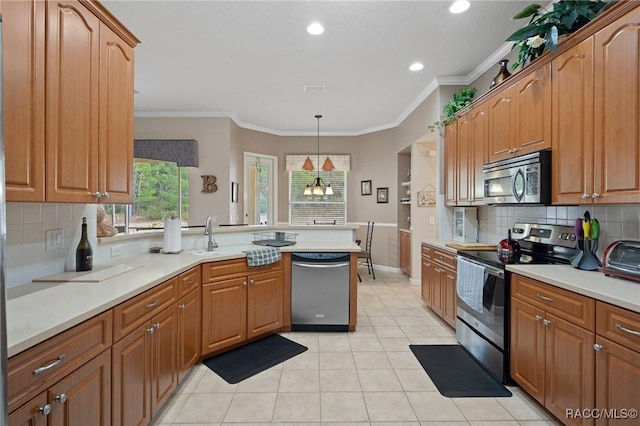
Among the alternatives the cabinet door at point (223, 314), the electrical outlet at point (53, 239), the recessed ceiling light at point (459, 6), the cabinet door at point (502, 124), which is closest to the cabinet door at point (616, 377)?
the cabinet door at point (502, 124)

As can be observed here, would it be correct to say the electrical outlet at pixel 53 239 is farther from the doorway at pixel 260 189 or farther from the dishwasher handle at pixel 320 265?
the doorway at pixel 260 189

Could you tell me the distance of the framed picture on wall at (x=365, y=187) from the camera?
661 centimetres

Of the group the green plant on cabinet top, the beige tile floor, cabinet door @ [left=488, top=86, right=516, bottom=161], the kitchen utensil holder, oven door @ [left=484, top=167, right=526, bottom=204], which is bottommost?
the beige tile floor

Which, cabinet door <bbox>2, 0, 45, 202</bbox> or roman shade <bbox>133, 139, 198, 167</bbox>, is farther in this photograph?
roman shade <bbox>133, 139, 198, 167</bbox>

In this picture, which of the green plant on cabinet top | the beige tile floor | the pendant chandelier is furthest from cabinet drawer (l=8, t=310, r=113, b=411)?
the pendant chandelier

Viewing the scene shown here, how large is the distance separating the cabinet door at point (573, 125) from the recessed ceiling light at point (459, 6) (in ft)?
2.85

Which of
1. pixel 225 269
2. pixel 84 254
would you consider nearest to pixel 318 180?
pixel 225 269

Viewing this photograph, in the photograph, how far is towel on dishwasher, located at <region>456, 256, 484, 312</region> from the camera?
2504 mm

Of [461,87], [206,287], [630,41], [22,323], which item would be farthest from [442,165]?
[22,323]

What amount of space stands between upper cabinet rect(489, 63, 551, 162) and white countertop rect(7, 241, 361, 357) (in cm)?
285

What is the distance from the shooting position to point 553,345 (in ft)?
5.91

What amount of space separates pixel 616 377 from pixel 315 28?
3253 mm

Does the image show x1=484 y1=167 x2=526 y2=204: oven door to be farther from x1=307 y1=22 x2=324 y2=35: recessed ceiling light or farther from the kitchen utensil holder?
A: x1=307 y1=22 x2=324 y2=35: recessed ceiling light

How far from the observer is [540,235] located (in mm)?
2584
